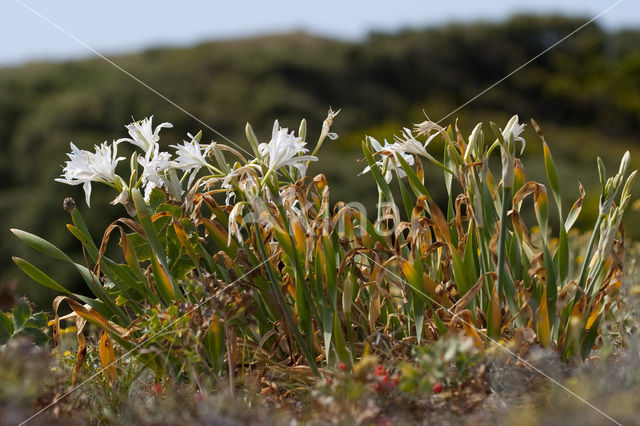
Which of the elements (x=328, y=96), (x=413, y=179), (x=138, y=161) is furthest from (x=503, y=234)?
(x=328, y=96)

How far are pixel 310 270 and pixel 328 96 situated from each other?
46.9 ft

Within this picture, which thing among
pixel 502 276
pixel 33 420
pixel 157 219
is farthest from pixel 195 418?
pixel 502 276

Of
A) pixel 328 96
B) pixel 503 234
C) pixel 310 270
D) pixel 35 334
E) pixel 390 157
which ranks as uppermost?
pixel 390 157

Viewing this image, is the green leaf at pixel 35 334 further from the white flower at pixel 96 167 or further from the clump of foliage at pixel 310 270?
the white flower at pixel 96 167

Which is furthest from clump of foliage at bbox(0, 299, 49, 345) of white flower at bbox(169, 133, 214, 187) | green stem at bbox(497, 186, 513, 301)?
green stem at bbox(497, 186, 513, 301)

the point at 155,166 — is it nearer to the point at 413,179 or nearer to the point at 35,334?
the point at 35,334

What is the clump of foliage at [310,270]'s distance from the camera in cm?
160

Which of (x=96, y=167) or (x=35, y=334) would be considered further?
(x=35, y=334)

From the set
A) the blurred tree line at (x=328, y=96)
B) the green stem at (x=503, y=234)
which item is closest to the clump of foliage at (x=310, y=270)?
the green stem at (x=503, y=234)

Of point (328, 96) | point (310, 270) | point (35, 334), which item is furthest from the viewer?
point (328, 96)

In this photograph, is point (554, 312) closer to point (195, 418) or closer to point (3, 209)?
point (195, 418)

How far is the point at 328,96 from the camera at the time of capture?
15.7 m

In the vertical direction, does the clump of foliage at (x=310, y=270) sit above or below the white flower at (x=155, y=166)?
below

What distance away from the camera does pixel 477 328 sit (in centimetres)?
172
